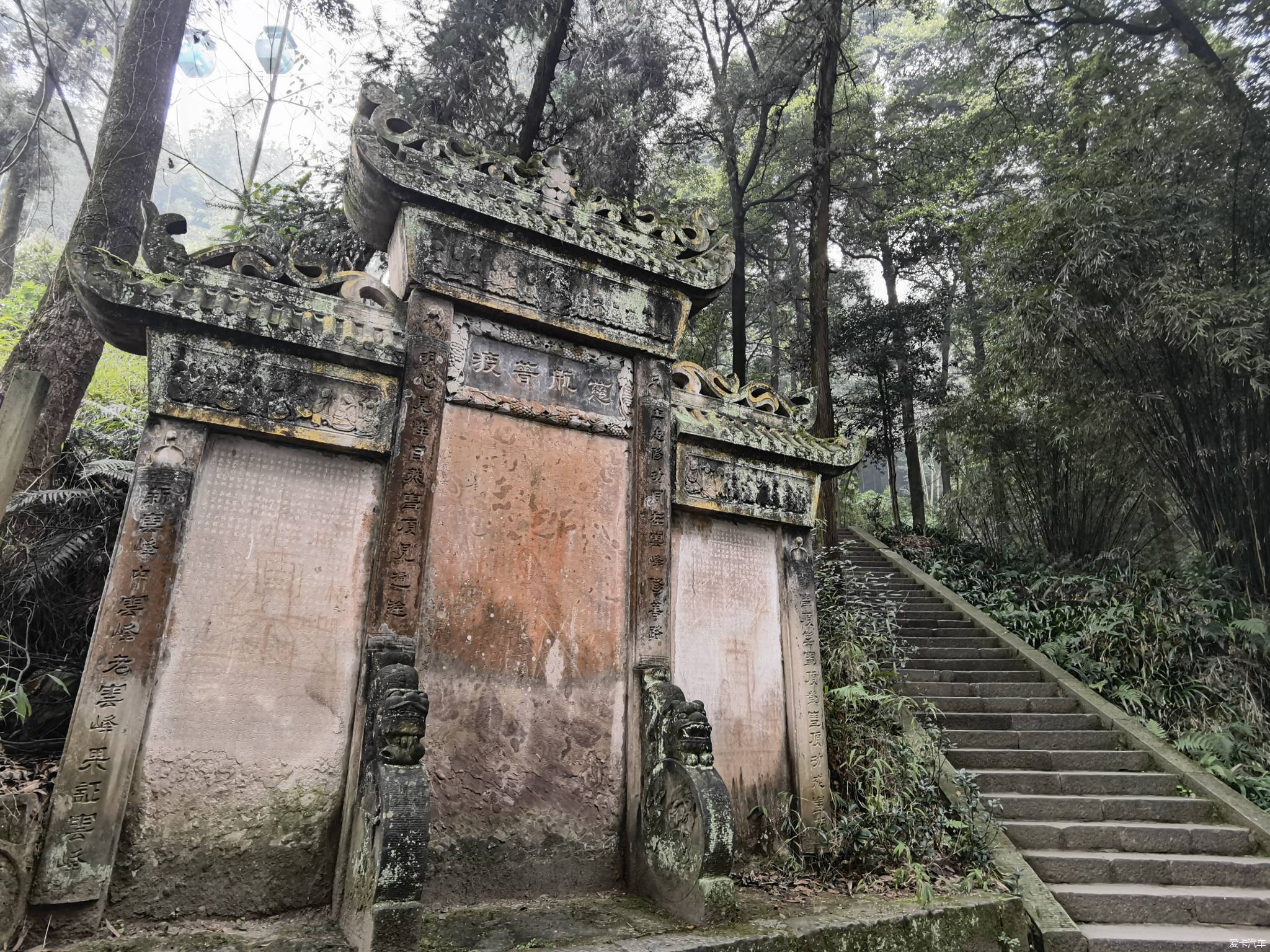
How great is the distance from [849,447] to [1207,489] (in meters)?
5.85

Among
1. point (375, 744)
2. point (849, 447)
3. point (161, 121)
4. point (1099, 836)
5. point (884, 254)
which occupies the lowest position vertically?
point (1099, 836)

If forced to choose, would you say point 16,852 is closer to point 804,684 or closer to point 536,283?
point 536,283

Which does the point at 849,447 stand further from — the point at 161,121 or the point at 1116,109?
the point at 1116,109

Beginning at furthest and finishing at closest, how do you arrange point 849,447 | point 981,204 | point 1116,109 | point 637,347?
point 981,204 → point 1116,109 → point 849,447 → point 637,347

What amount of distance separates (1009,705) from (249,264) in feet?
26.1

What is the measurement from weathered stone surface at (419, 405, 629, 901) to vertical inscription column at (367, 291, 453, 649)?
0.40 ft

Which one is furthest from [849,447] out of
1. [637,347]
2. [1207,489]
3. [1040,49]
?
[1040,49]

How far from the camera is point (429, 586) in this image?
379 cm

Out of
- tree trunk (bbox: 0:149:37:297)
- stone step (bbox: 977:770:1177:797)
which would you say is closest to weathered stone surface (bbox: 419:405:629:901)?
stone step (bbox: 977:770:1177:797)

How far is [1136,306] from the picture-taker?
817cm

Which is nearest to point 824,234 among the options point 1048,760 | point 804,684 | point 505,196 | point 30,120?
point 1048,760

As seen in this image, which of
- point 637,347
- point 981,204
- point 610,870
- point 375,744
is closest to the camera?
point 375,744

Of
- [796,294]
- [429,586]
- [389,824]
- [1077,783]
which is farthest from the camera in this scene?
[796,294]

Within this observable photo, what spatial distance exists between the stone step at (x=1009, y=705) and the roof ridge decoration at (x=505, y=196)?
5313 mm
